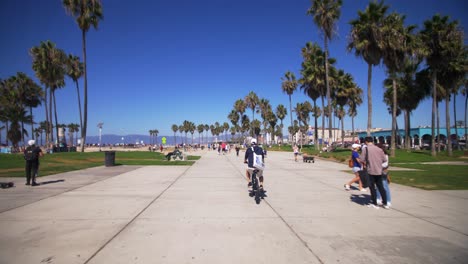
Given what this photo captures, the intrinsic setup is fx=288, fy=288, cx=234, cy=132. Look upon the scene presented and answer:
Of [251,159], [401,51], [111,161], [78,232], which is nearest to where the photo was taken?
[78,232]

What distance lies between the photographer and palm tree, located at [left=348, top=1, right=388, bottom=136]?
27.8 meters

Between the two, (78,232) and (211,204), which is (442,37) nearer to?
(211,204)

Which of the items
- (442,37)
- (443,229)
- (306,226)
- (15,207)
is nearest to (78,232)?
(15,207)

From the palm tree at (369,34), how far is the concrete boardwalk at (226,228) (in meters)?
22.2

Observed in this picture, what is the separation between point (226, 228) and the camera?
5.72 metres

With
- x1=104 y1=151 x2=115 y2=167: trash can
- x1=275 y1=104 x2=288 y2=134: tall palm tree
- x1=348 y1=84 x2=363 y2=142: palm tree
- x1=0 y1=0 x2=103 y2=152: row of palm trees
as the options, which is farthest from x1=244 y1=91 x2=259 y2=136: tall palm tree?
x1=104 y1=151 x2=115 y2=167: trash can

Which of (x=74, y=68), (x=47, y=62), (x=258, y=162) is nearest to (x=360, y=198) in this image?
(x=258, y=162)

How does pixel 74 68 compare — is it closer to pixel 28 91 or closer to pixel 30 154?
pixel 28 91

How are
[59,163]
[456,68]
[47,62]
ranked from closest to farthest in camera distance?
[59,163]
[456,68]
[47,62]

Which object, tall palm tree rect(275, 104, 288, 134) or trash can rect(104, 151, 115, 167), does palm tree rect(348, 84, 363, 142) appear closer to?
tall palm tree rect(275, 104, 288, 134)

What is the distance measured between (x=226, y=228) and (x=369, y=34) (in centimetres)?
2863

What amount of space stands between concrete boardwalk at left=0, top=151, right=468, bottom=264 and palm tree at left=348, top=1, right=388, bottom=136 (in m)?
22.2

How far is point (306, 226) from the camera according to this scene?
591cm

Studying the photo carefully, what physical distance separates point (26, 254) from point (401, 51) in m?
32.7
